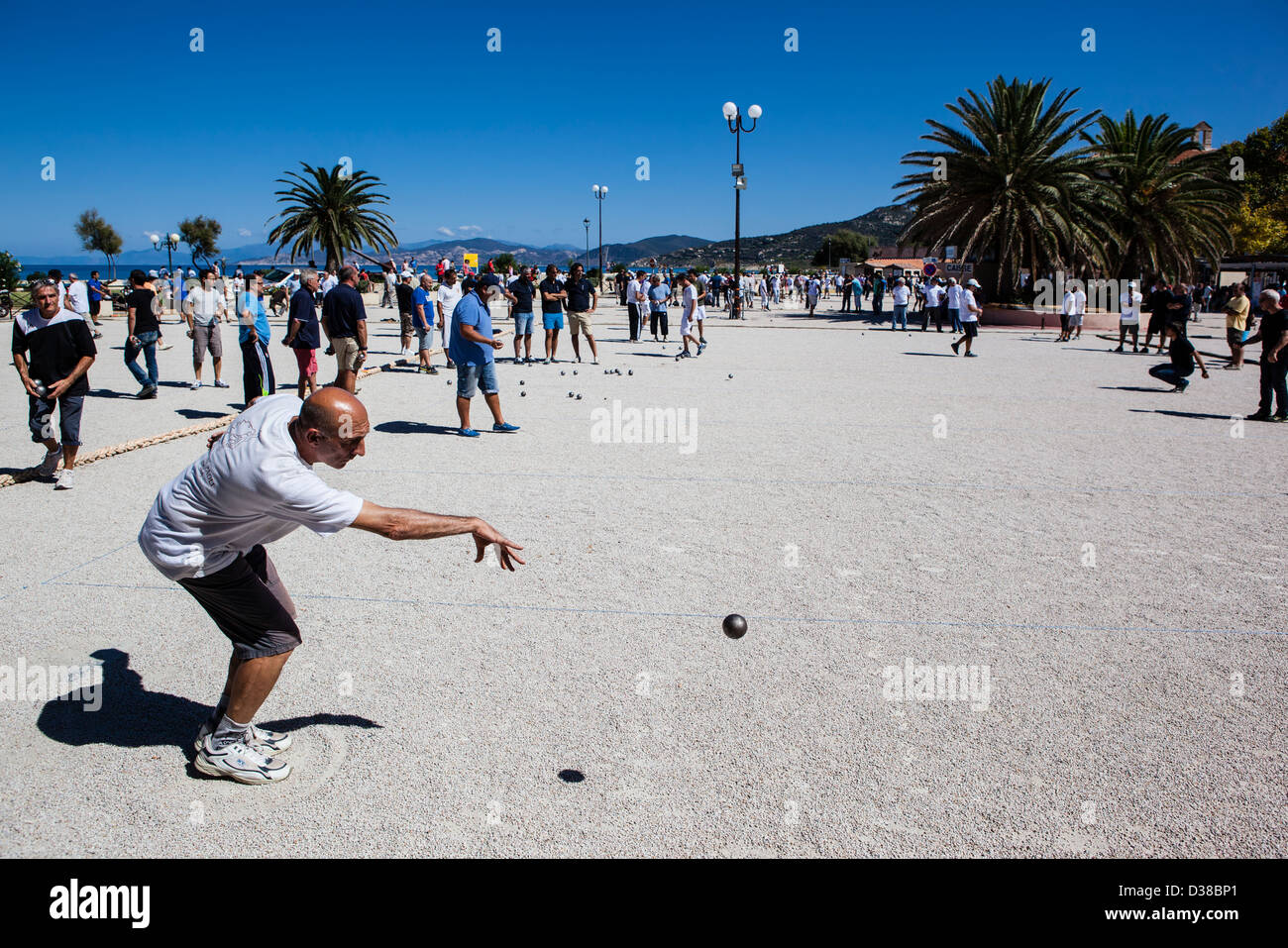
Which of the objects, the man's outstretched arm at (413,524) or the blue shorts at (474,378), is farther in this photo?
the blue shorts at (474,378)

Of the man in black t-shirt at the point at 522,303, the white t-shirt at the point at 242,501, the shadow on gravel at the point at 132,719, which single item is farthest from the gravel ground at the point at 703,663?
the man in black t-shirt at the point at 522,303

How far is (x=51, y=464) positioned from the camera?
26.2 feet

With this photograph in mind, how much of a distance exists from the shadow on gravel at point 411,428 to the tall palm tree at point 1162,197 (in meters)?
32.0

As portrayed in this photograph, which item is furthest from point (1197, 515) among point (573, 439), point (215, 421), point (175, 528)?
point (215, 421)

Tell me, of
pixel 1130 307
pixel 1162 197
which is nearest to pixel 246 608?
pixel 1130 307

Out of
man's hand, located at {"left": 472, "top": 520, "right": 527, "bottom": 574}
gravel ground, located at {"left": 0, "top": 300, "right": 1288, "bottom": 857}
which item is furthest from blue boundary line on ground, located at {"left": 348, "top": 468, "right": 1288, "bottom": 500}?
man's hand, located at {"left": 472, "top": 520, "right": 527, "bottom": 574}

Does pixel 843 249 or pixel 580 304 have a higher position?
pixel 843 249

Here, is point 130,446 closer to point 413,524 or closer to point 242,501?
point 242,501

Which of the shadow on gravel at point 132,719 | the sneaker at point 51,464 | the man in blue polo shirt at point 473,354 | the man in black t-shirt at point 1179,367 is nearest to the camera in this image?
the shadow on gravel at point 132,719

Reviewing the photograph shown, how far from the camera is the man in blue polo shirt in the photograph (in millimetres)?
9703

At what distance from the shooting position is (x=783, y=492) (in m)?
7.90

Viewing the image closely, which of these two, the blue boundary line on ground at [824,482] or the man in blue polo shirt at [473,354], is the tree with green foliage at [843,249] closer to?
the man in blue polo shirt at [473,354]

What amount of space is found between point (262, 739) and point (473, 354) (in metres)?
6.83

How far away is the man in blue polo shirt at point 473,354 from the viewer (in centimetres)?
970
